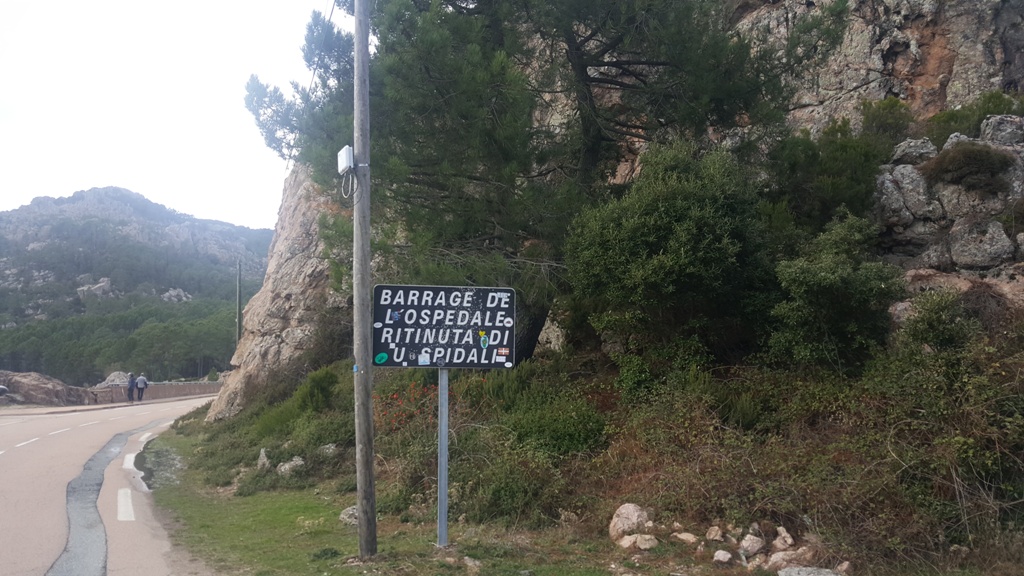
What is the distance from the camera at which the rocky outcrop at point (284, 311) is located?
880 inches

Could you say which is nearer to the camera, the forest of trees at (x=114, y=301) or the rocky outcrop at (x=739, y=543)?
the rocky outcrop at (x=739, y=543)

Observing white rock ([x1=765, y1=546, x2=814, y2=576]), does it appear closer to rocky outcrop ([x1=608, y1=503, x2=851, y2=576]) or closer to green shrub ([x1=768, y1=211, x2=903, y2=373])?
rocky outcrop ([x1=608, y1=503, x2=851, y2=576])

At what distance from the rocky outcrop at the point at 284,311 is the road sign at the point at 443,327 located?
1372 centimetres

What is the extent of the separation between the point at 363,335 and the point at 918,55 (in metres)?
27.9

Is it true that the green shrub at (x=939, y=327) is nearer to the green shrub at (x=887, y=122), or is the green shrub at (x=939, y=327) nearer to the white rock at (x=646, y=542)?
the white rock at (x=646, y=542)

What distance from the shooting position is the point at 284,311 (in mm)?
24094

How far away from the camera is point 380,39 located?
12.5 m

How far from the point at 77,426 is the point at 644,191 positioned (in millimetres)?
20813

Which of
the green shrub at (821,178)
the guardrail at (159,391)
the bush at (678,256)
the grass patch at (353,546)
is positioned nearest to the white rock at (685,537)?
the grass patch at (353,546)

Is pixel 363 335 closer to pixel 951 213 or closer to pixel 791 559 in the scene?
pixel 791 559

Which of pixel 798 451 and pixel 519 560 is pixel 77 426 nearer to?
pixel 519 560

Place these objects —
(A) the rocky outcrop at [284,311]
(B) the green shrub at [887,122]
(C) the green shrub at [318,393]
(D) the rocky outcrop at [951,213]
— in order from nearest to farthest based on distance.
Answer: (D) the rocky outcrop at [951,213], (C) the green shrub at [318,393], (B) the green shrub at [887,122], (A) the rocky outcrop at [284,311]

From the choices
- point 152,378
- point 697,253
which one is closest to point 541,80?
point 697,253

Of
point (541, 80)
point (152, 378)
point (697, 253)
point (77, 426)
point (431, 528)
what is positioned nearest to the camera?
point (431, 528)
